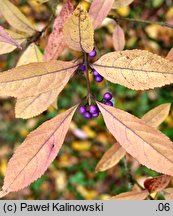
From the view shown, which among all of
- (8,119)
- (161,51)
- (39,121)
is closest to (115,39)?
(161,51)

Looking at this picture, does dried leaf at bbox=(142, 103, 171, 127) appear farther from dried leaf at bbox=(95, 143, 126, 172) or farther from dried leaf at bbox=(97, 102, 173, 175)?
dried leaf at bbox=(97, 102, 173, 175)

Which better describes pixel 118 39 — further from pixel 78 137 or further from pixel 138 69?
pixel 78 137

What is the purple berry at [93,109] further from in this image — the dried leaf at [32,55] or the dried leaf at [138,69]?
the dried leaf at [32,55]

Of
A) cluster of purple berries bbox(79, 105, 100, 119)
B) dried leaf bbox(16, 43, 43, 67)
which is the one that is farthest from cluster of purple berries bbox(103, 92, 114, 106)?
dried leaf bbox(16, 43, 43, 67)

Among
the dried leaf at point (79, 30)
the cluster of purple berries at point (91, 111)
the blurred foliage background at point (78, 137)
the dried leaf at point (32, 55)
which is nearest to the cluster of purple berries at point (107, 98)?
the cluster of purple berries at point (91, 111)

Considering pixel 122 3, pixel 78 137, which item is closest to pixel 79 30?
pixel 122 3

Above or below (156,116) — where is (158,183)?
below
